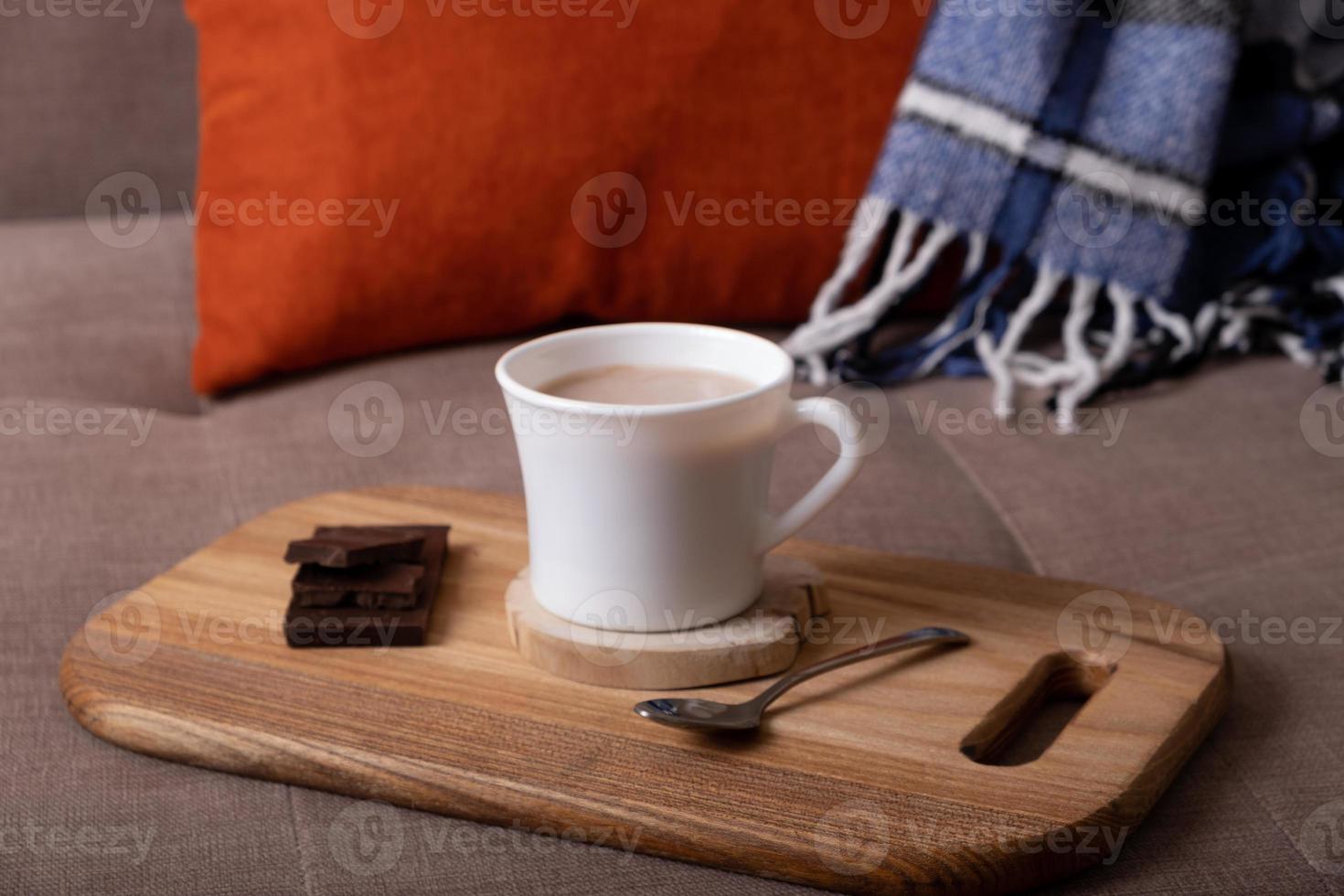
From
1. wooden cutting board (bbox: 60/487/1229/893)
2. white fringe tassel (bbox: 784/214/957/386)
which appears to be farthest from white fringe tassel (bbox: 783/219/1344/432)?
wooden cutting board (bbox: 60/487/1229/893)

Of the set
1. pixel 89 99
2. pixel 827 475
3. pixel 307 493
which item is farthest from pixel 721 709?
pixel 89 99

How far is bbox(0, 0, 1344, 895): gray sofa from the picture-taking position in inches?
21.0

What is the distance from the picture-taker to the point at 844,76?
3.86ft

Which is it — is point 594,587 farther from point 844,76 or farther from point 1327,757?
point 844,76

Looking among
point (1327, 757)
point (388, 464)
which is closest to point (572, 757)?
point (1327, 757)

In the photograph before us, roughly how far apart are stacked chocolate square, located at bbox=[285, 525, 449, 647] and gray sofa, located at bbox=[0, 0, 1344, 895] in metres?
0.09

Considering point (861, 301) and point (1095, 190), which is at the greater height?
point (1095, 190)

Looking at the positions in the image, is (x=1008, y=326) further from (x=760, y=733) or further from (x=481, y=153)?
(x=760, y=733)

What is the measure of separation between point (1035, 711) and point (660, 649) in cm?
19

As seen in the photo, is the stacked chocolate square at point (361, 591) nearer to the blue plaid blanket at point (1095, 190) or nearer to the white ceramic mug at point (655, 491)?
the white ceramic mug at point (655, 491)

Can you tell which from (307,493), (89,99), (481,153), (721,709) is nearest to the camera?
(721,709)

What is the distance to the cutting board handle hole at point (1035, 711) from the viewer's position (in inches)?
23.0

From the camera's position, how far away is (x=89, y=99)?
1.41m

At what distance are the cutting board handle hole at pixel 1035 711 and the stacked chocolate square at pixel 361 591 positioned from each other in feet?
0.90
